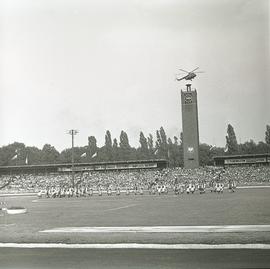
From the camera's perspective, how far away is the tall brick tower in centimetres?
7938

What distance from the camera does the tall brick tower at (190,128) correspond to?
7938cm

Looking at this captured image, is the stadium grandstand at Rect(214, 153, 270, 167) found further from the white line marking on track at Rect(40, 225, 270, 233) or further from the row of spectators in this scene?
the white line marking on track at Rect(40, 225, 270, 233)

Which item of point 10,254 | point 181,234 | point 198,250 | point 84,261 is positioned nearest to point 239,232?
point 181,234

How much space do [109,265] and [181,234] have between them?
532cm

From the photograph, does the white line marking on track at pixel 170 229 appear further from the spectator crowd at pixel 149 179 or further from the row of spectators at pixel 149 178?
the row of spectators at pixel 149 178

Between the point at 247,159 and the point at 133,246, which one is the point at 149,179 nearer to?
the point at 247,159

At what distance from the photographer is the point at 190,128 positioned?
79.7 m

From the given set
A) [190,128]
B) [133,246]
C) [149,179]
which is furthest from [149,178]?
[133,246]

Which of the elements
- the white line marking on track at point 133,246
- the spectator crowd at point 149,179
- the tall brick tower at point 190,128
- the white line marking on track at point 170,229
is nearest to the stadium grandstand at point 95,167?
the spectator crowd at point 149,179

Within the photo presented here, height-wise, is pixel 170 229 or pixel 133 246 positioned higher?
pixel 133 246

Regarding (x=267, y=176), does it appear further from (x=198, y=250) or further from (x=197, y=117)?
(x=198, y=250)

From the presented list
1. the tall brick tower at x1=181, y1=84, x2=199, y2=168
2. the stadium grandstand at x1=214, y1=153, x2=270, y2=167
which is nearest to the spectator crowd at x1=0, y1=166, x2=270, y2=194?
the tall brick tower at x1=181, y1=84, x2=199, y2=168

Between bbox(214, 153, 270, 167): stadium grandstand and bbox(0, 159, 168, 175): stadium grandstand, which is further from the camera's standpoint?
bbox(0, 159, 168, 175): stadium grandstand

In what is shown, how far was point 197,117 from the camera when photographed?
80.4 meters
